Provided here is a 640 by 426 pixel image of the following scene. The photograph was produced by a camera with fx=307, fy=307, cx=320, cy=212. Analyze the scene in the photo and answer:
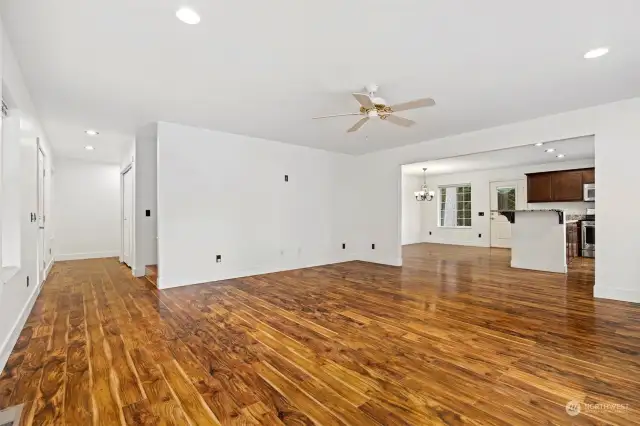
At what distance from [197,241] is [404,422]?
403 centimetres

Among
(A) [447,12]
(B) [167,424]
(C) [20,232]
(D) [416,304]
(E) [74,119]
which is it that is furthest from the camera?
(E) [74,119]

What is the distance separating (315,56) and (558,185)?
8382 mm

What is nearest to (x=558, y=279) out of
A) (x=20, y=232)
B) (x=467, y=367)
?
(x=467, y=367)

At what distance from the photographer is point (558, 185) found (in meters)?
8.09

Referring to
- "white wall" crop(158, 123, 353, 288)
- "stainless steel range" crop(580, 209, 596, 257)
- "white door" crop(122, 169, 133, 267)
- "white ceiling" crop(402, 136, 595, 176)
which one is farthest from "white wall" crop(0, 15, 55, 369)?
"stainless steel range" crop(580, 209, 596, 257)

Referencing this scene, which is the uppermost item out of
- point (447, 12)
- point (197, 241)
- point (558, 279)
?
point (447, 12)

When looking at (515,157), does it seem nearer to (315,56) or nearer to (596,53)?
(596,53)

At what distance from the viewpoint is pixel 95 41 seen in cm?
240

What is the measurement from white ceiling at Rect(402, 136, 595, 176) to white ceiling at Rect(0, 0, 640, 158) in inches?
99.3

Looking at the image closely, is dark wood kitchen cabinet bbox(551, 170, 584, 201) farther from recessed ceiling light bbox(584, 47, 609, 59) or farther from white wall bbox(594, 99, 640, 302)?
recessed ceiling light bbox(584, 47, 609, 59)

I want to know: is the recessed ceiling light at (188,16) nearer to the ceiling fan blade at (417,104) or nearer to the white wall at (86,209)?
the ceiling fan blade at (417,104)

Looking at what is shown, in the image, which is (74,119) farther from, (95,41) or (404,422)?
(404,422)

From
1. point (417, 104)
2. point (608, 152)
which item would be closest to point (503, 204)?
point (608, 152)

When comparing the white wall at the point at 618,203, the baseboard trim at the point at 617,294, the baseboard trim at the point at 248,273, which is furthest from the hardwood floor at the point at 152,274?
the white wall at the point at 618,203
